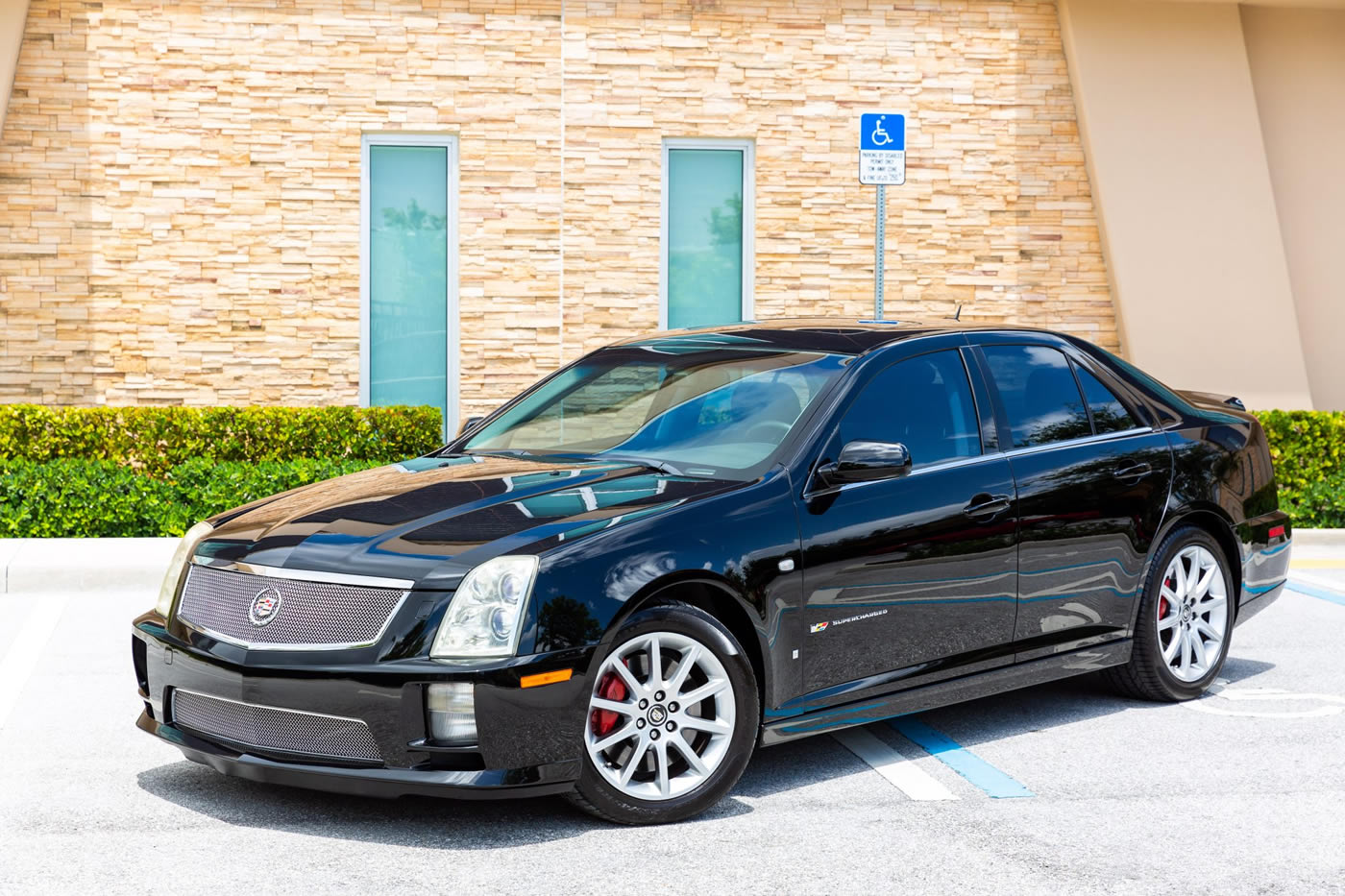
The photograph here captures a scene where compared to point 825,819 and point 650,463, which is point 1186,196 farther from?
point 825,819

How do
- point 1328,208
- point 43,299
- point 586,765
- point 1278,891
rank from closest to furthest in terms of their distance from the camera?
point 1278,891, point 586,765, point 43,299, point 1328,208

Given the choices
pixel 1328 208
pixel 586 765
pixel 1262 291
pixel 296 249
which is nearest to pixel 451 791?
pixel 586 765

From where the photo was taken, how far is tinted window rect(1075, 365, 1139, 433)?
22.1 feet

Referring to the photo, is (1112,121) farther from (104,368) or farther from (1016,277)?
(104,368)

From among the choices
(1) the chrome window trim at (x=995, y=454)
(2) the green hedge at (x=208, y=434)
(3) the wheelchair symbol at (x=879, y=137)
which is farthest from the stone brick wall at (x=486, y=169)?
(1) the chrome window trim at (x=995, y=454)

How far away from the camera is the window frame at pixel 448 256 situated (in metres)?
14.5

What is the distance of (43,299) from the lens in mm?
14047

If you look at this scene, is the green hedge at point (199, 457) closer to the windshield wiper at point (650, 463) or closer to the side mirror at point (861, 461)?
the windshield wiper at point (650, 463)

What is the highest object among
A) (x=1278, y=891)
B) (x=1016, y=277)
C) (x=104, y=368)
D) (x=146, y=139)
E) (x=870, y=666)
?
(x=146, y=139)

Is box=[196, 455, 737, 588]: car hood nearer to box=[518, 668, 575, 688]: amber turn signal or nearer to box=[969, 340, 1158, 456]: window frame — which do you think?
box=[518, 668, 575, 688]: amber turn signal

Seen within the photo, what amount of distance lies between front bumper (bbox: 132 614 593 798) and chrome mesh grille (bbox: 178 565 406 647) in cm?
7

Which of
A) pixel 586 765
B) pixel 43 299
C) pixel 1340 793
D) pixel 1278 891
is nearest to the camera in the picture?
pixel 1278 891

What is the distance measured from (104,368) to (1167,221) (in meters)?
9.88

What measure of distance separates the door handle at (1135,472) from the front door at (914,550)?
0.71 meters
